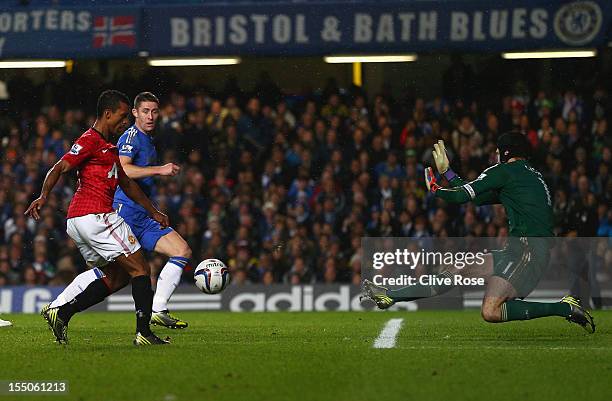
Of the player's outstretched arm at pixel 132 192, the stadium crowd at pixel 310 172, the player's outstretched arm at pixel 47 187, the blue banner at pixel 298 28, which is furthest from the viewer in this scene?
the stadium crowd at pixel 310 172

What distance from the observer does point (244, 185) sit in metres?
17.6

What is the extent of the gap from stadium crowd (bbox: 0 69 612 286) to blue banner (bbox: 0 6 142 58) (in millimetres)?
2310

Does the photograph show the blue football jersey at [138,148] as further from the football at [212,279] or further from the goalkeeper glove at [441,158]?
the goalkeeper glove at [441,158]

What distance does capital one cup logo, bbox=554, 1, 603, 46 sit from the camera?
15383mm

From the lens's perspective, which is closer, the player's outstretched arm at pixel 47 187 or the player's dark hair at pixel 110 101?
the player's outstretched arm at pixel 47 187

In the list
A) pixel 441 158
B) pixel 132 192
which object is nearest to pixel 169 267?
pixel 132 192

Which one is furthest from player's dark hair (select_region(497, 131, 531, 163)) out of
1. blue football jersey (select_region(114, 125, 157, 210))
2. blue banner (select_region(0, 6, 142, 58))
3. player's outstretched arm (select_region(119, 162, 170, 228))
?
blue banner (select_region(0, 6, 142, 58))

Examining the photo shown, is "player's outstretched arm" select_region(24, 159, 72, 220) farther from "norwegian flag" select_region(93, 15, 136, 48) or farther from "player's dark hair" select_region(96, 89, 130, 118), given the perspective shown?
"norwegian flag" select_region(93, 15, 136, 48)

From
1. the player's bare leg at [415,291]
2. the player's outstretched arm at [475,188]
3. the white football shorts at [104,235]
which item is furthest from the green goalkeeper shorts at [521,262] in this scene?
the white football shorts at [104,235]

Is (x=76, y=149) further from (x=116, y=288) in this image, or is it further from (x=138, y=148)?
(x=138, y=148)

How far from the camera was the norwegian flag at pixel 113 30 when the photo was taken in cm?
1636

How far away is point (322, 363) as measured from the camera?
7234mm

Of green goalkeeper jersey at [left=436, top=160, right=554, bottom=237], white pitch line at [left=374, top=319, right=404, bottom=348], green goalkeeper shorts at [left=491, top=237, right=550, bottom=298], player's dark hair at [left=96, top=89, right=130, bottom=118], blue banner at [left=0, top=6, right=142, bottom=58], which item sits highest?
blue banner at [left=0, top=6, right=142, bottom=58]

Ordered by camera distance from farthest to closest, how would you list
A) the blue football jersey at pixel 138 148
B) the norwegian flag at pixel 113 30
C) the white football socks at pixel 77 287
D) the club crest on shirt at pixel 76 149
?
1. the norwegian flag at pixel 113 30
2. the blue football jersey at pixel 138 148
3. the white football socks at pixel 77 287
4. the club crest on shirt at pixel 76 149
